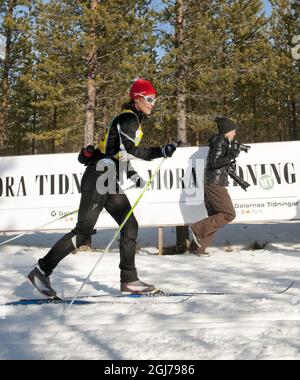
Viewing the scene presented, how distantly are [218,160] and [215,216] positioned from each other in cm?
96

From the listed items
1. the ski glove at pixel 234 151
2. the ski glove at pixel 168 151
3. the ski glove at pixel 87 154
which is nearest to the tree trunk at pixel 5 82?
the ski glove at pixel 234 151

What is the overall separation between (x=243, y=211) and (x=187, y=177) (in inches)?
52.8

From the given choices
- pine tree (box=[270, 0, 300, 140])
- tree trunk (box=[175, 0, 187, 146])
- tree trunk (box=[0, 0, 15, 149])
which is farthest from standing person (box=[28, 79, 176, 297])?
tree trunk (box=[0, 0, 15, 149])

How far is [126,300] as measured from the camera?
3.69m

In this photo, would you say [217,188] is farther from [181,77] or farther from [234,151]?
[181,77]

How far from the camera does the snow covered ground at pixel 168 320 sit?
2386 millimetres

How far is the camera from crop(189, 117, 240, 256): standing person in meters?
6.84

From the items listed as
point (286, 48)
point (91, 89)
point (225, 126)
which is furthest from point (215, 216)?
point (286, 48)

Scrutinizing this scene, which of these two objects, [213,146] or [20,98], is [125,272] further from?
[20,98]

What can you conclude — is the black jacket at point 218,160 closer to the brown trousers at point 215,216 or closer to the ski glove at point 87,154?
the brown trousers at point 215,216

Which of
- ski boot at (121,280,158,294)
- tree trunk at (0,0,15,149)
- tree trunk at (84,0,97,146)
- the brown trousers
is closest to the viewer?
ski boot at (121,280,158,294)

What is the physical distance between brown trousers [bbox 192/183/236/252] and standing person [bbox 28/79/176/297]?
297 cm

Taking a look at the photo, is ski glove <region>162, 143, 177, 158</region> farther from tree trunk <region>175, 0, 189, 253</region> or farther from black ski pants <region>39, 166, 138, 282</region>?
tree trunk <region>175, 0, 189, 253</region>

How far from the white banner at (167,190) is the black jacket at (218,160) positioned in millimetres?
1267
